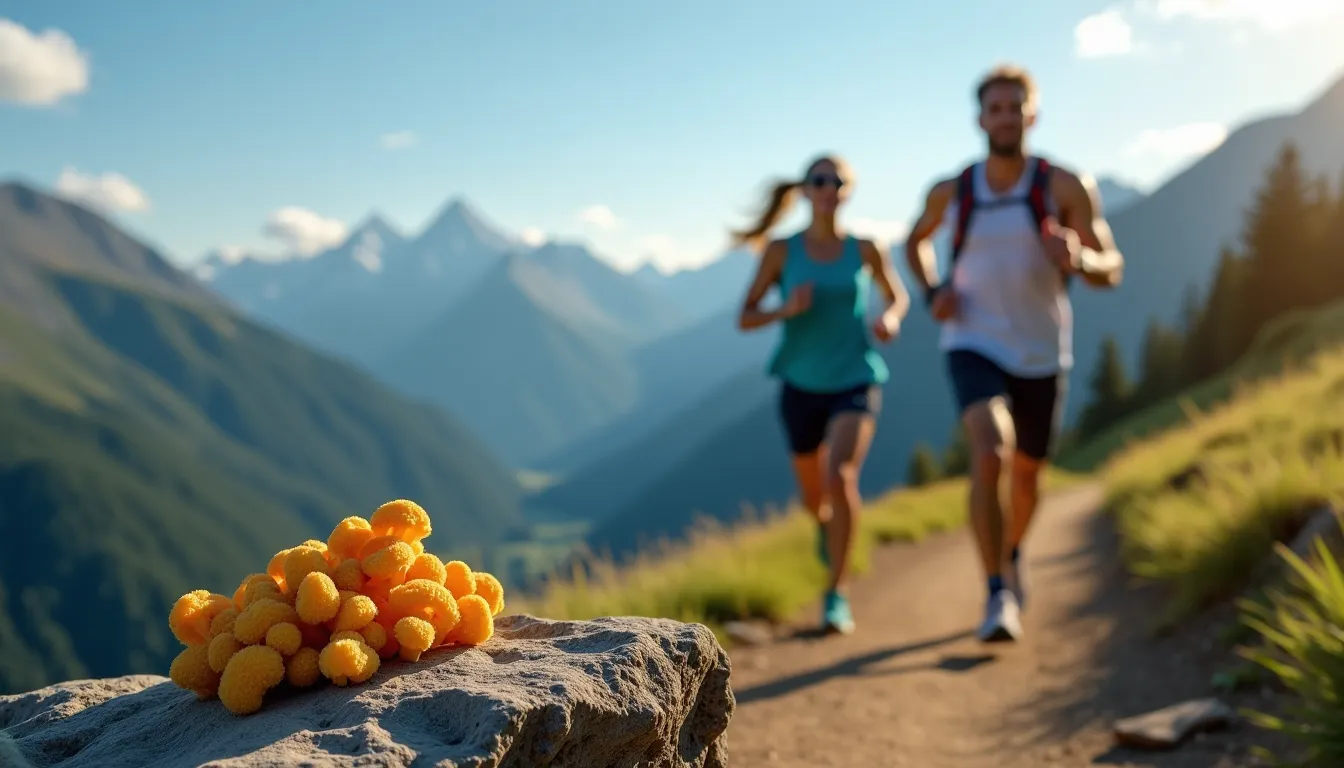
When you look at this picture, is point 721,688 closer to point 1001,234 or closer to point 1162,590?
point 1001,234

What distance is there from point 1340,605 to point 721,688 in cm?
221

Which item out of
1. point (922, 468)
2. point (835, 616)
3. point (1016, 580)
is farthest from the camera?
point (922, 468)

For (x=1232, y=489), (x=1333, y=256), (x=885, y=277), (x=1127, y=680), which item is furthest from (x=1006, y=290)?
(x=1333, y=256)

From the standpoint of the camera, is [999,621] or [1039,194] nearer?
[999,621]

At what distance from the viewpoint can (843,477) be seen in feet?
18.1

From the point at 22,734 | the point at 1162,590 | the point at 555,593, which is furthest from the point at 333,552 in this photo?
the point at 1162,590

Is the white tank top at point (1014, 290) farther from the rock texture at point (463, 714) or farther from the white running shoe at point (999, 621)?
the rock texture at point (463, 714)

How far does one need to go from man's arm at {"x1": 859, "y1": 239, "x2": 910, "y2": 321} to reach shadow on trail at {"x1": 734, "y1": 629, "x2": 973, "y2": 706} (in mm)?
Result: 2091

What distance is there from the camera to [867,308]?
19.4 feet

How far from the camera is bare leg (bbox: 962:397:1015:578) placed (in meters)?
5.04

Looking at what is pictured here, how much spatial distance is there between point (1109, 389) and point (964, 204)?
152 feet

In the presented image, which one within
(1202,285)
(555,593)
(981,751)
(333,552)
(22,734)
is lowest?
(1202,285)

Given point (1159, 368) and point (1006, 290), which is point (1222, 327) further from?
point (1006, 290)

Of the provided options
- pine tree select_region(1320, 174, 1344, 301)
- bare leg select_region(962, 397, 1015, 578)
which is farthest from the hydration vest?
pine tree select_region(1320, 174, 1344, 301)
